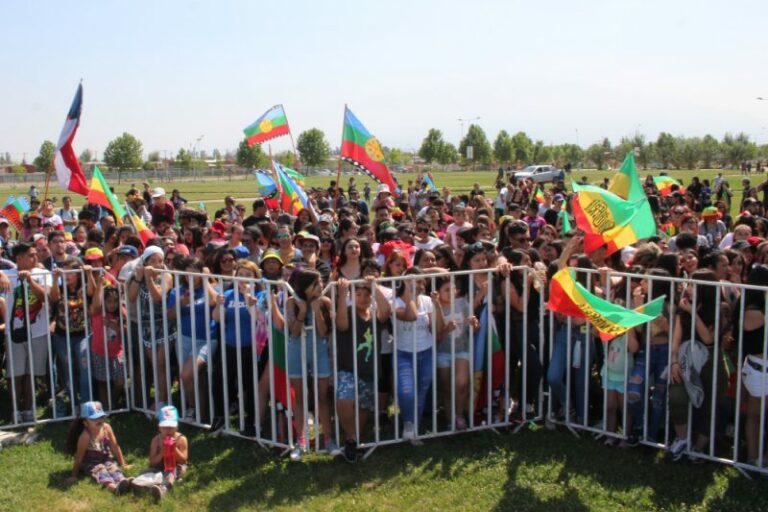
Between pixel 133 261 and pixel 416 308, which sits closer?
pixel 416 308

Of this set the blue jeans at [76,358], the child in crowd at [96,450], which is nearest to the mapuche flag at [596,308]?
the child in crowd at [96,450]

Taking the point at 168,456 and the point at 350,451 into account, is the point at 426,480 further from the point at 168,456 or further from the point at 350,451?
the point at 168,456

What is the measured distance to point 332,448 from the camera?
19.9 ft

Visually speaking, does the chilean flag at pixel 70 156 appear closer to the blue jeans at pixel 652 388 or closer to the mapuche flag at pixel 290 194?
the mapuche flag at pixel 290 194

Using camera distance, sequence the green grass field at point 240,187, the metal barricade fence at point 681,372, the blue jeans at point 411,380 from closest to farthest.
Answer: the metal barricade fence at point 681,372 → the blue jeans at point 411,380 → the green grass field at point 240,187

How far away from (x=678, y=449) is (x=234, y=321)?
12.3 feet

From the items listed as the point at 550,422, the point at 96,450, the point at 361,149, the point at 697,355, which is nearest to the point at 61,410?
the point at 96,450

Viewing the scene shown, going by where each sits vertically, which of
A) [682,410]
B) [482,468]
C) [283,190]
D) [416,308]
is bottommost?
[482,468]

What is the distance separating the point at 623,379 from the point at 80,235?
30.6ft

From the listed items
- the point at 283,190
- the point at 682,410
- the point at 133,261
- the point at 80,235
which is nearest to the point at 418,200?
the point at 283,190

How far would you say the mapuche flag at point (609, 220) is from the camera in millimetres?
6695

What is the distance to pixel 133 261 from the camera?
24.2 feet

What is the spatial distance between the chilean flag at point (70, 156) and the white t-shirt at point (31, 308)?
595 cm

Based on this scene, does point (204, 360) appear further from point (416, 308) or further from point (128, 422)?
point (416, 308)
